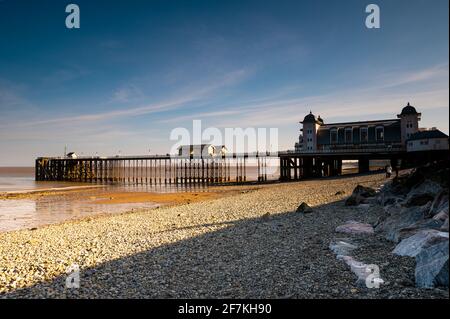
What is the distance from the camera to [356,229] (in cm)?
959

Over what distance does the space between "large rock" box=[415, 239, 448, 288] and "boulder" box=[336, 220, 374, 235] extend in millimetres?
3985

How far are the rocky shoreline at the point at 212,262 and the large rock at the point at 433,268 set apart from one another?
146 millimetres

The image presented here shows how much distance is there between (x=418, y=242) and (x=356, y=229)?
310cm

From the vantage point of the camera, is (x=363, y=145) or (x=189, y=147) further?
(x=189, y=147)

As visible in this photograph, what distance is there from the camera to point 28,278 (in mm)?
7105

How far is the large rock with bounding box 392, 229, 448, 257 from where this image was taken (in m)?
6.01

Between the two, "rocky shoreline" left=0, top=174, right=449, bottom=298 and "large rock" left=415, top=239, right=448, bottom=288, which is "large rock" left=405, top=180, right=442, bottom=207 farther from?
"large rock" left=415, top=239, right=448, bottom=288

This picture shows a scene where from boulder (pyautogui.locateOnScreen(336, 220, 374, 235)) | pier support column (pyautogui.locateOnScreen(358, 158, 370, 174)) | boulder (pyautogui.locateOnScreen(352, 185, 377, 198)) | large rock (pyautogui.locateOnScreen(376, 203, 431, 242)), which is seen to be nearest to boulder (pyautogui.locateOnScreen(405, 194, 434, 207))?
large rock (pyautogui.locateOnScreen(376, 203, 431, 242))

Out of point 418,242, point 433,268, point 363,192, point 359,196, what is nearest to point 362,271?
point 433,268

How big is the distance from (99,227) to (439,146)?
33.9 m

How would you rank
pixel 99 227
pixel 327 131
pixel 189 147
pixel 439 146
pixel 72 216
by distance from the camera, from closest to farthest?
pixel 99 227 < pixel 72 216 < pixel 439 146 < pixel 327 131 < pixel 189 147
